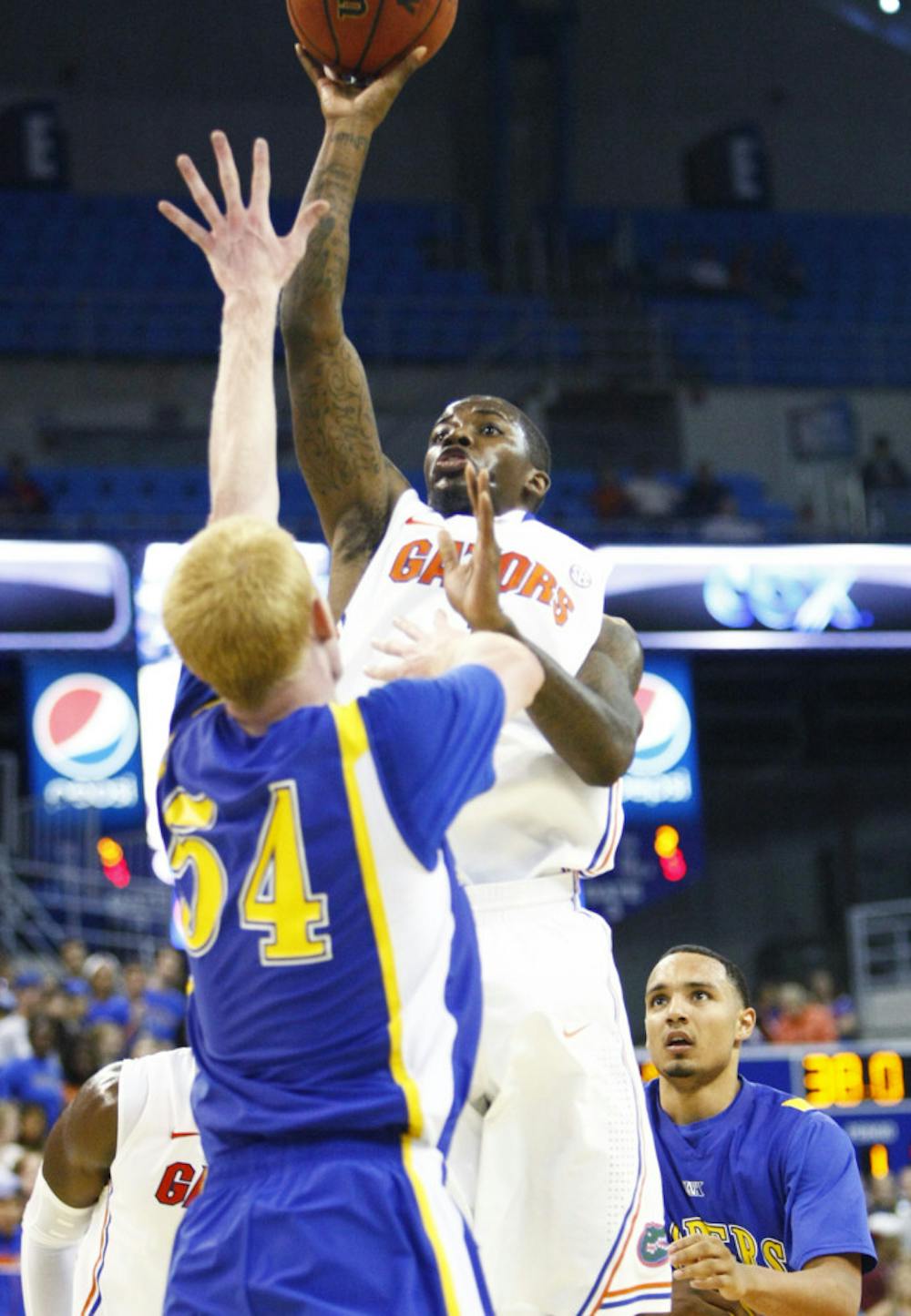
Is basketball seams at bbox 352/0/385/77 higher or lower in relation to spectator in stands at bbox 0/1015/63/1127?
higher

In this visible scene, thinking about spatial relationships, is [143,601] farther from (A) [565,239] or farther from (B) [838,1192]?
(B) [838,1192]

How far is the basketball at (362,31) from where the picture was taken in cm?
411

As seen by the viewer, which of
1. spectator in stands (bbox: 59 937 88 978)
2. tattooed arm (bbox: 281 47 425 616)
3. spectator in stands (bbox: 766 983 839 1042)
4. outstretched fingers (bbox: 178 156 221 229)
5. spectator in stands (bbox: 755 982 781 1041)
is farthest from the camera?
spectator in stands (bbox: 755 982 781 1041)

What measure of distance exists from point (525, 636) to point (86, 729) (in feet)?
40.6

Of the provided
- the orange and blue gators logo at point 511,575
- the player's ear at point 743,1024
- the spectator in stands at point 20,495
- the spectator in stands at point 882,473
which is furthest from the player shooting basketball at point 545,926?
the spectator in stands at point 882,473

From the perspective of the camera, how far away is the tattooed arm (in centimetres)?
394

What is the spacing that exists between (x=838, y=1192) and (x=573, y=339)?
1573cm

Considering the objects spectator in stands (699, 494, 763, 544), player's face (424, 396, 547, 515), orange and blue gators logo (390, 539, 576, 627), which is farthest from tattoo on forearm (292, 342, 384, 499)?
spectator in stands (699, 494, 763, 544)

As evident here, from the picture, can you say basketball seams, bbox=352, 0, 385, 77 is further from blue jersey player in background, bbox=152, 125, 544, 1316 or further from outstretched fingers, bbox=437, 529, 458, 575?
blue jersey player in background, bbox=152, 125, 544, 1316

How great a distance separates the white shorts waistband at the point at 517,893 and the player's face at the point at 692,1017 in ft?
3.54

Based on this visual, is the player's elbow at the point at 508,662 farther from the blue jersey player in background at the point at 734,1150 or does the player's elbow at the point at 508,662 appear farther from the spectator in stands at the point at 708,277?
the spectator in stands at the point at 708,277

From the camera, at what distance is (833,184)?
76.9 ft

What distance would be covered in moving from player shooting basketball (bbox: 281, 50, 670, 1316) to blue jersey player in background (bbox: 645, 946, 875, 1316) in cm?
83

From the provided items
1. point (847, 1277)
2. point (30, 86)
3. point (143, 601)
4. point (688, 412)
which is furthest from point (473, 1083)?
point (30, 86)
